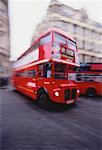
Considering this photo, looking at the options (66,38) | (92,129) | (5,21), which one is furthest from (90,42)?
(92,129)

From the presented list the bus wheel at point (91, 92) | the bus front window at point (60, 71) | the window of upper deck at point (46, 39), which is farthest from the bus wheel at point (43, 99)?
the bus wheel at point (91, 92)

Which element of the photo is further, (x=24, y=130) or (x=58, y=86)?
(x=58, y=86)

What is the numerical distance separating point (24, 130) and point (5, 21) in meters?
32.2

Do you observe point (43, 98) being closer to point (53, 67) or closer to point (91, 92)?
point (53, 67)

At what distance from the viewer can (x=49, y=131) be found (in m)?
5.57

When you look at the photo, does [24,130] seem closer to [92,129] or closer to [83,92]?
[92,129]

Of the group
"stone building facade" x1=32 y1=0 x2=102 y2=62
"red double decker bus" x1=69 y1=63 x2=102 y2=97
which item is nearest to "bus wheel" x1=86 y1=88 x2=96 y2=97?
"red double decker bus" x1=69 y1=63 x2=102 y2=97

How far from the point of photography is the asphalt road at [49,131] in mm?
4534

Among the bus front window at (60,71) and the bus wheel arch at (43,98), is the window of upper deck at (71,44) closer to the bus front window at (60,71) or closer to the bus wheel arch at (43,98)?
the bus front window at (60,71)

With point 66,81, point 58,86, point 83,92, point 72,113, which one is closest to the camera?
point 72,113

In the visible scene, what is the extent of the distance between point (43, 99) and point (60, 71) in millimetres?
1617

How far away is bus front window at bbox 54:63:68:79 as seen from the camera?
8627 mm

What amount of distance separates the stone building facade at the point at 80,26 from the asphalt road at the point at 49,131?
29.3 meters

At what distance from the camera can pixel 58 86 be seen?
27.9 feet
